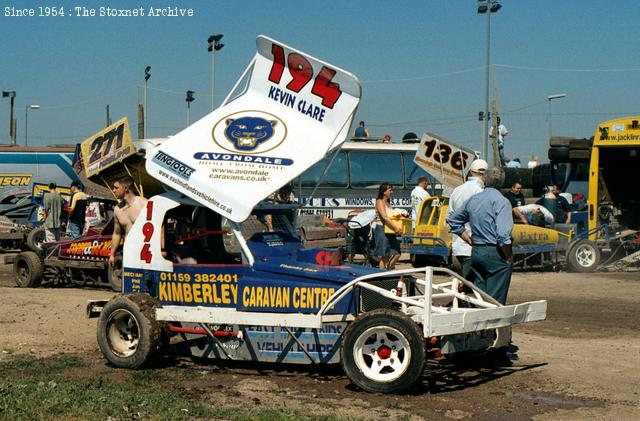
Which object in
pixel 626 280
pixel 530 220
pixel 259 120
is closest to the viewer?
pixel 259 120

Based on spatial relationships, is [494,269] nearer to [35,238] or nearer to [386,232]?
[386,232]

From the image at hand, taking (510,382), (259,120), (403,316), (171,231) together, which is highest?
(259,120)

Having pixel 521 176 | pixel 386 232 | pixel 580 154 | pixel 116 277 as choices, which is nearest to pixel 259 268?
pixel 116 277

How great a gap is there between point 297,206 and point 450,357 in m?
2.16

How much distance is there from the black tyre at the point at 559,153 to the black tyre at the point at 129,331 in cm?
1561

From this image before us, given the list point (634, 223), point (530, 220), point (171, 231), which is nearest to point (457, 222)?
point (171, 231)

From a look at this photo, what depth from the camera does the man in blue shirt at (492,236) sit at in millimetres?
9117

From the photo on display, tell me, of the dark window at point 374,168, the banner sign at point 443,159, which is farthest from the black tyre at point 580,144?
the dark window at point 374,168

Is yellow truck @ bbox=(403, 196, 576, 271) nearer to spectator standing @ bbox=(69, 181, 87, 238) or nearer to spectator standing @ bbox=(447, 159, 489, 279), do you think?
spectator standing @ bbox=(69, 181, 87, 238)

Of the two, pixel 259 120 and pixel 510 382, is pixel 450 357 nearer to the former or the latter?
pixel 510 382

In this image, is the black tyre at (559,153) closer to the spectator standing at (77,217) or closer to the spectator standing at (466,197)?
the spectator standing at (77,217)

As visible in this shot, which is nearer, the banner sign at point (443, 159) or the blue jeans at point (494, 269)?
Result: the blue jeans at point (494, 269)

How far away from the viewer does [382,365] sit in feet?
25.6

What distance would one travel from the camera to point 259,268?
866 cm
